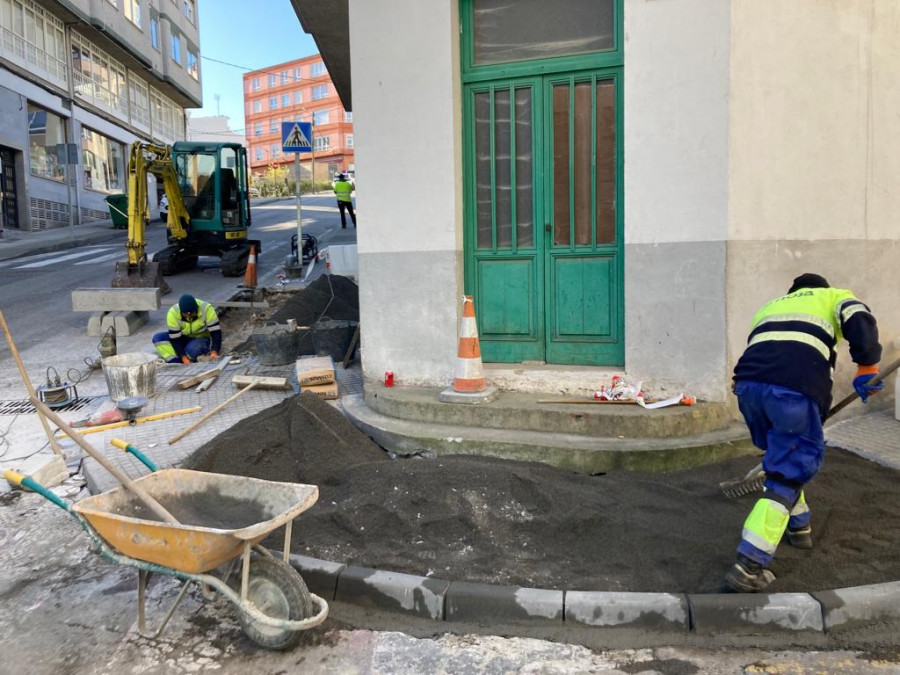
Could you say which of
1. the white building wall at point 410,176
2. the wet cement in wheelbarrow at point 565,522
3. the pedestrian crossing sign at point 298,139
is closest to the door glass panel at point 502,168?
the white building wall at point 410,176

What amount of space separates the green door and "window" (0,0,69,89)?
87.2ft

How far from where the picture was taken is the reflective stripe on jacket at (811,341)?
3.68m

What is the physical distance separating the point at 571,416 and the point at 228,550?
3083 millimetres

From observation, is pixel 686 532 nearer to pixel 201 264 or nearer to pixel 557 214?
pixel 557 214

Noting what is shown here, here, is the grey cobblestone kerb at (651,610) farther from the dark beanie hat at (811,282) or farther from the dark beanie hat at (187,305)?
the dark beanie hat at (187,305)

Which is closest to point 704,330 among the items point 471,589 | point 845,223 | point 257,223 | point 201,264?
point 845,223

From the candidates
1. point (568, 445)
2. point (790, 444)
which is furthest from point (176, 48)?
point (790, 444)

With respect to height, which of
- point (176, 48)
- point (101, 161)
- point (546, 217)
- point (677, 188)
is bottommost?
point (546, 217)

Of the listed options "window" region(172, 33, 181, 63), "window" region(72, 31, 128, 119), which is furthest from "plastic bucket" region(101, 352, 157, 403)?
"window" region(172, 33, 181, 63)

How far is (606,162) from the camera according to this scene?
21.1 ft

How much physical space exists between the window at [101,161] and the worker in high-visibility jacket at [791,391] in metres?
34.5

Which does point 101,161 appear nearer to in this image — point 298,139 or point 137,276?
point 137,276

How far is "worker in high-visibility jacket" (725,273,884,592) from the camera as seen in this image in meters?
3.63

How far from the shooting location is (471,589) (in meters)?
3.78
